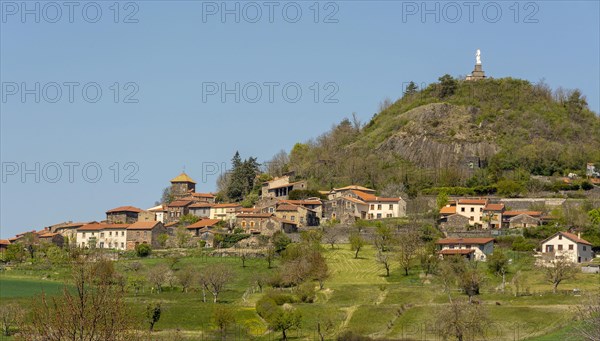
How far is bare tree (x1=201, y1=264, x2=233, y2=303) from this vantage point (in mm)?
79875

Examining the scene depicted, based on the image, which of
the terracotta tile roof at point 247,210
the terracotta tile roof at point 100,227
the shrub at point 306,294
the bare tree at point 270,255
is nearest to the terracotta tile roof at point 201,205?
the terracotta tile roof at point 247,210

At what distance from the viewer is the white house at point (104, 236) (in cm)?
10862

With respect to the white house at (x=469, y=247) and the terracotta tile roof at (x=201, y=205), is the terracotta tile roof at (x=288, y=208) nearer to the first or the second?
the terracotta tile roof at (x=201, y=205)

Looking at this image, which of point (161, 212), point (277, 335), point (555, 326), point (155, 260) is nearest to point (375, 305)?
point (277, 335)

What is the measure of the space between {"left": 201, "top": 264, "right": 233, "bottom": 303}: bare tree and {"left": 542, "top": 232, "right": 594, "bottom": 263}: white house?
2548cm

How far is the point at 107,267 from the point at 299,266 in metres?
14.6

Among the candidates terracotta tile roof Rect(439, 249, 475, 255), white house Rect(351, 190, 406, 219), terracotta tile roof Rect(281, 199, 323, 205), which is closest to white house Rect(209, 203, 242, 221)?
terracotta tile roof Rect(281, 199, 323, 205)

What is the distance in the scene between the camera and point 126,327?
111ft

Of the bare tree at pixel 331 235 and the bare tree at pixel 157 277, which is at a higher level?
the bare tree at pixel 331 235

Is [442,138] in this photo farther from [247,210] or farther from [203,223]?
[203,223]

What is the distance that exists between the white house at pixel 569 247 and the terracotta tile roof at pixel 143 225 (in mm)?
39878

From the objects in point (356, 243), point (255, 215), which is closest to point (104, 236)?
point (255, 215)

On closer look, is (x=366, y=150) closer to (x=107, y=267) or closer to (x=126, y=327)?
(x=107, y=267)

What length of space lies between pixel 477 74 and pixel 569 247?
60145 mm
